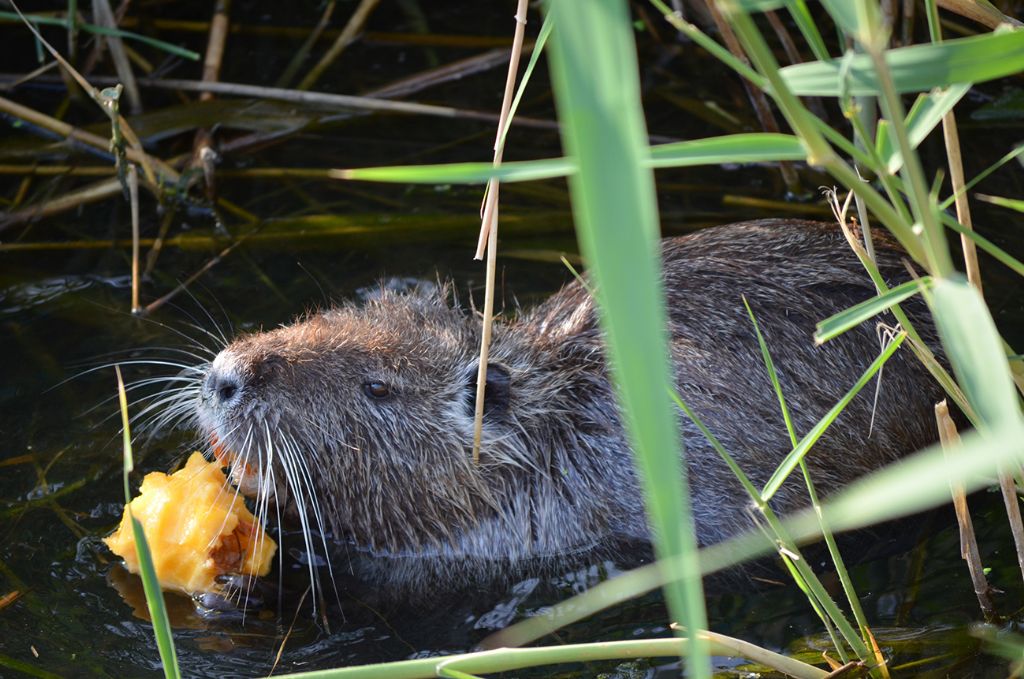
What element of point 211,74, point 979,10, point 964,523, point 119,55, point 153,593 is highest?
point 119,55

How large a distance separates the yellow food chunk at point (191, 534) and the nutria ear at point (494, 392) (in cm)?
65

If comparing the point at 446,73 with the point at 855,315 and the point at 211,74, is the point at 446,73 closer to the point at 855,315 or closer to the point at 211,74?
the point at 211,74

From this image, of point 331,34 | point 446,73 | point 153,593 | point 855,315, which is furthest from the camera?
point 331,34

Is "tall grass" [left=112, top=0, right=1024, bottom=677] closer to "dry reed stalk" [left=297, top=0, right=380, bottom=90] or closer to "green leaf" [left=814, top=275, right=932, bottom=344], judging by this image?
"green leaf" [left=814, top=275, right=932, bottom=344]

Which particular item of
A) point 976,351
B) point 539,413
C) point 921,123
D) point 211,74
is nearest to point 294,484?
point 539,413

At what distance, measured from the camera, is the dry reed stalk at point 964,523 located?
2258mm

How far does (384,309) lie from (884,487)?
230cm

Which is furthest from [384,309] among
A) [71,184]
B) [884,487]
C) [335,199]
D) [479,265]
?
[884,487]

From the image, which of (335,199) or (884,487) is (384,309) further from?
(884,487)

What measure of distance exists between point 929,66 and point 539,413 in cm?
189

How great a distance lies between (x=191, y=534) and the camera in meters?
2.93

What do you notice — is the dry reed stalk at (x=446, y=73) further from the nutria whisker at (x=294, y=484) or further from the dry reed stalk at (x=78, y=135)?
the nutria whisker at (x=294, y=484)

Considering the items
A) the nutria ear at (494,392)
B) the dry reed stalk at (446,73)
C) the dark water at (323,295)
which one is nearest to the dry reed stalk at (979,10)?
the dark water at (323,295)

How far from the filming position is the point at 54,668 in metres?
2.66
